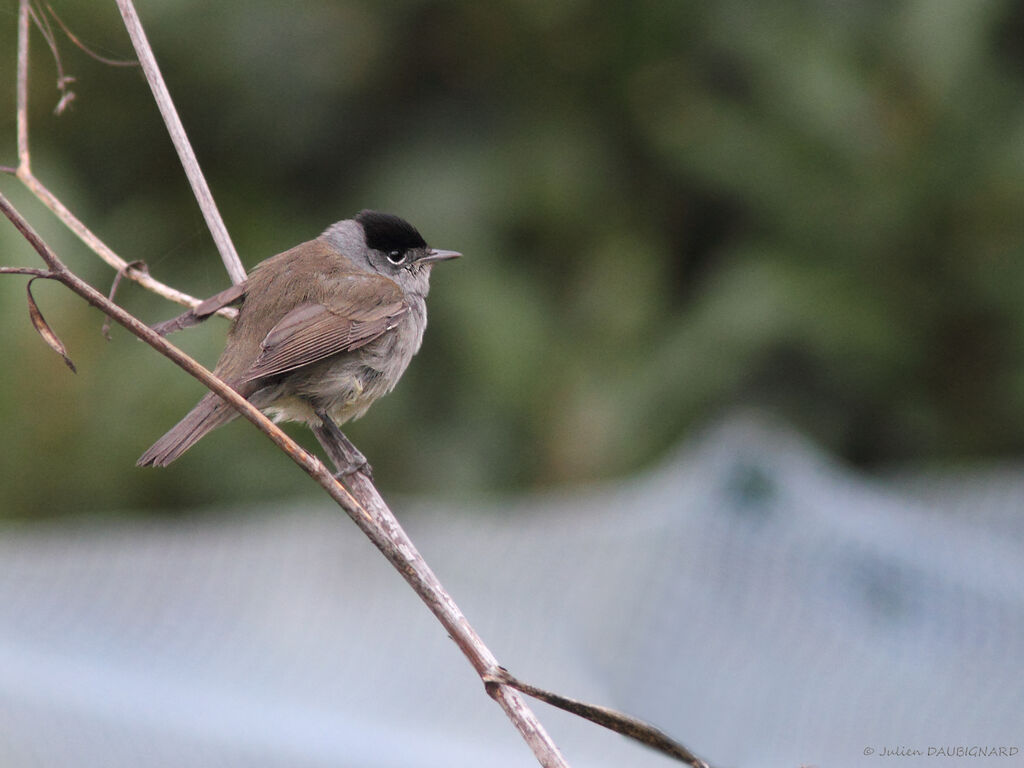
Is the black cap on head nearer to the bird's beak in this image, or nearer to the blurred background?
the bird's beak

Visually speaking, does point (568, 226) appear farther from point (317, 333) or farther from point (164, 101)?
point (164, 101)

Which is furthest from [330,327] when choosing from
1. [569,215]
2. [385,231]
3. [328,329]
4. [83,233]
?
[569,215]

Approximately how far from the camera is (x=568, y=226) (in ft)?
16.5

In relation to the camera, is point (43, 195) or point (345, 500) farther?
point (43, 195)

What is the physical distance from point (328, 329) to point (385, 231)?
22.6 inches

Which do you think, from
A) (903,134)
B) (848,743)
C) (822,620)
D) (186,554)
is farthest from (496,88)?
(848,743)

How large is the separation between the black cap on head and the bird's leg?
620mm

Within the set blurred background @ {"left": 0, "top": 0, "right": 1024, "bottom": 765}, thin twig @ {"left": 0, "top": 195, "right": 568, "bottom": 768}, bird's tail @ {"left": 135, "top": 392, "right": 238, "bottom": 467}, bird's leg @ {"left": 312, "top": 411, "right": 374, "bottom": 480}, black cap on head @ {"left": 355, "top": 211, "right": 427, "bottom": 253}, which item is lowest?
thin twig @ {"left": 0, "top": 195, "right": 568, "bottom": 768}

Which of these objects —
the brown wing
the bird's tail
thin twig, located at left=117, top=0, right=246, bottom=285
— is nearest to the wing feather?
the brown wing

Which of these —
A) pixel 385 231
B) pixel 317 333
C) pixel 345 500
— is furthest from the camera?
pixel 385 231

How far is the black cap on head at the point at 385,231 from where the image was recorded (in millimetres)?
3367

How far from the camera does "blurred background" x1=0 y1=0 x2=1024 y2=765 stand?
4.60 meters

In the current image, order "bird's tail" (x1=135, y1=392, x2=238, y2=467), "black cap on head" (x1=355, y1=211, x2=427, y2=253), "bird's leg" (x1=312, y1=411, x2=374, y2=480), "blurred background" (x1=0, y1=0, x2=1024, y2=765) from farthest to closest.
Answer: "blurred background" (x1=0, y1=0, x2=1024, y2=765) < "black cap on head" (x1=355, y1=211, x2=427, y2=253) < "bird's leg" (x1=312, y1=411, x2=374, y2=480) < "bird's tail" (x1=135, y1=392, x2=238, y2=467)

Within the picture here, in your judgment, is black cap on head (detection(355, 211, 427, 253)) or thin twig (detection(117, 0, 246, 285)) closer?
thin twig (detection(117, 0, 246, 285))
